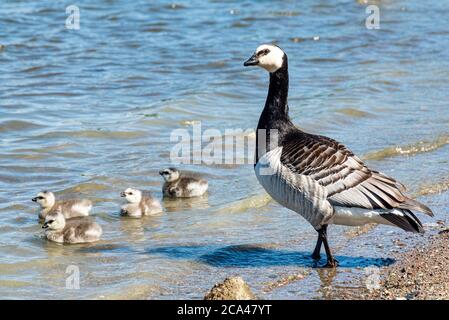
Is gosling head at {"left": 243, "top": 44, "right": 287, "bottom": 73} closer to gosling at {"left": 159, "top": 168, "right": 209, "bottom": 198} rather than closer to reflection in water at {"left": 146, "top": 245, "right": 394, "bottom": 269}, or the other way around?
reflection in water at {"left": 146, "top": 245, "right": 394, "bottom": 269}

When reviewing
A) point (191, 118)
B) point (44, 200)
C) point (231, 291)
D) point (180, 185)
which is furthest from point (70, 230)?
point (191, 118)

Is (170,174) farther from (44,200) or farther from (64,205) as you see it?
(44,200)

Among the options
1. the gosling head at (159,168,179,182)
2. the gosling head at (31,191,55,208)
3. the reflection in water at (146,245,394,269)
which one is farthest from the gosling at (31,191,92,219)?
the reflection in water at (146,245,394,269)

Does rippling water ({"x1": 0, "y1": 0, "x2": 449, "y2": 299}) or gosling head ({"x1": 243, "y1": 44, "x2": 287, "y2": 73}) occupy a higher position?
gosling head ({"x1": 243, "y1": 44, "x2": 287, "y2": 73})

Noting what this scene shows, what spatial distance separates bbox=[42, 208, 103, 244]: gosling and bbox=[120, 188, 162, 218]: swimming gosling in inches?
27.4

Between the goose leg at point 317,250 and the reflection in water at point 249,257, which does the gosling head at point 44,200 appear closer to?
the reflection in water at point 249,257

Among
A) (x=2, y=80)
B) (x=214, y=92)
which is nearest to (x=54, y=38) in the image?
(x=2, y=80)

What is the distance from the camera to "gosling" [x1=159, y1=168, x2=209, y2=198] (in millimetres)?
11062

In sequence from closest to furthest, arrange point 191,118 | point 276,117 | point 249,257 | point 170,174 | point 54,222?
1. point 249,257
2. point 276,117
3. point 54,222
4. point 170,174
5. point 191,118

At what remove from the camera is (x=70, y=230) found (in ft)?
31.2

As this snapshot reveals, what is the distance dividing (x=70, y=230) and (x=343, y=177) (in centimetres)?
308

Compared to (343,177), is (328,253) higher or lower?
lower
